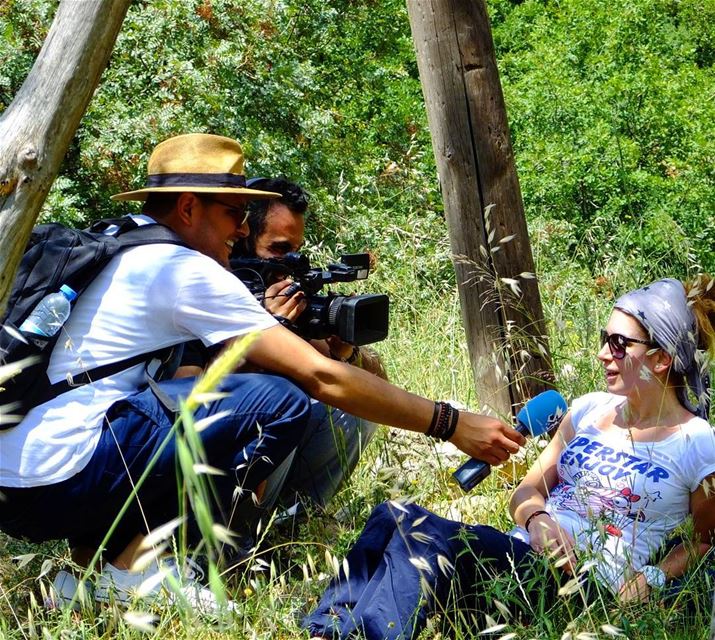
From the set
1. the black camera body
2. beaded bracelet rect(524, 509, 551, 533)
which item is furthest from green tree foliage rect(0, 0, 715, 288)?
beaded bracelet rect(524, 509, 551, 533)

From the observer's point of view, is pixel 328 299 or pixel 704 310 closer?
pixel 704 310

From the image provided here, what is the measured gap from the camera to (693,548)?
2803mm

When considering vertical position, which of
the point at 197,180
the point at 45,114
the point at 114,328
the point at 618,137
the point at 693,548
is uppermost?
the point at 45,114

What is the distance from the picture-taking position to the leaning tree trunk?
2.47 metres

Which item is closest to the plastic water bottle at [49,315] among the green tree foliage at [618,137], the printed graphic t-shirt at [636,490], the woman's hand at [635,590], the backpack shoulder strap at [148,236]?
the backpack shoulder strap at [148,236]

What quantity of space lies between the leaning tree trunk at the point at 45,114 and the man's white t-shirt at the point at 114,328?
0.62 m

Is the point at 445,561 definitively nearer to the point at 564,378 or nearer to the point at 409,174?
the point at 564,378

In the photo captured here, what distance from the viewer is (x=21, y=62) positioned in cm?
791

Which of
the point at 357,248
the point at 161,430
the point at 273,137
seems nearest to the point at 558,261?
the point at 357,248

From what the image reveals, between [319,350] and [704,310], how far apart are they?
55.4 inches

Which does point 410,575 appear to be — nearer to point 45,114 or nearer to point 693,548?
point 693,548

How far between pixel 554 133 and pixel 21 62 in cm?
409

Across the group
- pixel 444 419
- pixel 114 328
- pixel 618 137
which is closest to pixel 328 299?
pixel 444 419

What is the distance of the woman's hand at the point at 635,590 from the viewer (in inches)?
108
